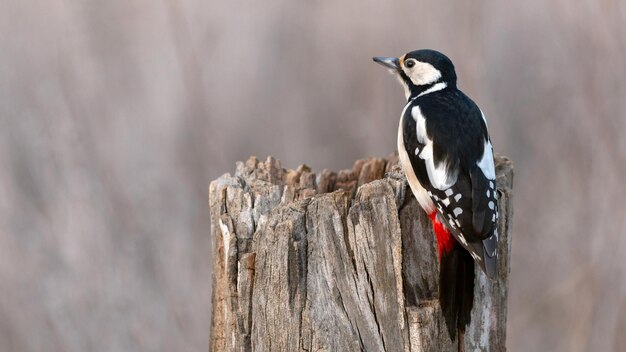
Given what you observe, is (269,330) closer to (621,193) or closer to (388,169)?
(388,169)

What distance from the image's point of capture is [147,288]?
481 cm

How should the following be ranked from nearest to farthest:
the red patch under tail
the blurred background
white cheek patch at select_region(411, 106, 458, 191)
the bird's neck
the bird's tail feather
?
the bird's tail feather
the red patch under tail
white cheek patch at select_region(411, 106, 458, 191)
the bird's neck
the blurred background

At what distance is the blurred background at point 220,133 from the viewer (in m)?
4.66

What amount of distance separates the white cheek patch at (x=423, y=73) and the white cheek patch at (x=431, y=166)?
41 centimetres

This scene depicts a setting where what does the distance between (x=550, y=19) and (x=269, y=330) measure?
252 centimetres

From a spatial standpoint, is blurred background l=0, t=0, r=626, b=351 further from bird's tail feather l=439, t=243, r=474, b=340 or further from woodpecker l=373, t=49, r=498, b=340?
bird's tail feather l=439, t=243, r=474, b=340

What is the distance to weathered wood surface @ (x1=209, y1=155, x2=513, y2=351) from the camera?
3000 mm

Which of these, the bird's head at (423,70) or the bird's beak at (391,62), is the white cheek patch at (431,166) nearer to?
the bird's head at (423,70)

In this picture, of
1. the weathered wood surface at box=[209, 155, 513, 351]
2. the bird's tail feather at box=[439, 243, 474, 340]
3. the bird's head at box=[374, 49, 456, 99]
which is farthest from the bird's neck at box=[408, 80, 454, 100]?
the bird's tail feather at box=[439, 243, 474, 340]

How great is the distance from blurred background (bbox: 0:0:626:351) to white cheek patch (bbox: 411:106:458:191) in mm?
1377

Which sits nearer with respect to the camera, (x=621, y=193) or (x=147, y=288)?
(x=621, y=193)

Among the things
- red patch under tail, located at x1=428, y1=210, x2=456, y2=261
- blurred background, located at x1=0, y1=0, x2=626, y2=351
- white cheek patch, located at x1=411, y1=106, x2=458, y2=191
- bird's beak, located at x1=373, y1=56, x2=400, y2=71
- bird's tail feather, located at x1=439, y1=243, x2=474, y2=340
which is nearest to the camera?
bird's tail feather, located at x1=439, y1=243, x2=474, y2=340

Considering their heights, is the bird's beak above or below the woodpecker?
above

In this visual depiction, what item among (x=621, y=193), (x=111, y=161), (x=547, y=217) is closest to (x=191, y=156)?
(x=111, y=161)
